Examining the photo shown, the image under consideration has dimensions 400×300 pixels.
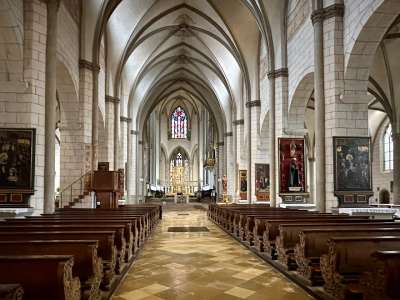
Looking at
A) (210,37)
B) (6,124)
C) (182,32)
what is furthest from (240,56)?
(6,124)

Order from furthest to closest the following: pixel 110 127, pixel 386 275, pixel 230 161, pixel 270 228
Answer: pixel 230 161, pixel 110 127, pixel 270 228, pixel 386 275

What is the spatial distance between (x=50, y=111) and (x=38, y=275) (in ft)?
28.3

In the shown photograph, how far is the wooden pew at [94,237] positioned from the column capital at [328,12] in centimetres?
951

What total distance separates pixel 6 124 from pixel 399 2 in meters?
10.4

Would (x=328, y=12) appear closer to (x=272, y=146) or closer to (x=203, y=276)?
(x=272, y=146)

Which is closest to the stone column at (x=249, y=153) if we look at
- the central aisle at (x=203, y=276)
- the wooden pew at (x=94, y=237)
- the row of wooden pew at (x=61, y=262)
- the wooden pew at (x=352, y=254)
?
the central aisle at (x=203, y=276)

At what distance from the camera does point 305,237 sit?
576 cm

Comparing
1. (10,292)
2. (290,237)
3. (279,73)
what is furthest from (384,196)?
(10,292)

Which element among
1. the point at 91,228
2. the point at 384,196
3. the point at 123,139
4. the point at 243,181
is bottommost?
the point at 384,196

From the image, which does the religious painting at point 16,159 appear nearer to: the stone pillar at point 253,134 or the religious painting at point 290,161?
the religious painting at point 290,161

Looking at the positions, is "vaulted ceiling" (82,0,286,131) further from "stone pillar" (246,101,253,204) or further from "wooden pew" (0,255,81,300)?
"wooden pew" (0,255,81,300)

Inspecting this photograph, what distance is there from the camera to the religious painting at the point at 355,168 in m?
11.2

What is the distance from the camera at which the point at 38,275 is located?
10.9 feet

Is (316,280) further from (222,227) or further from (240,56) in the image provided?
(240,56)
